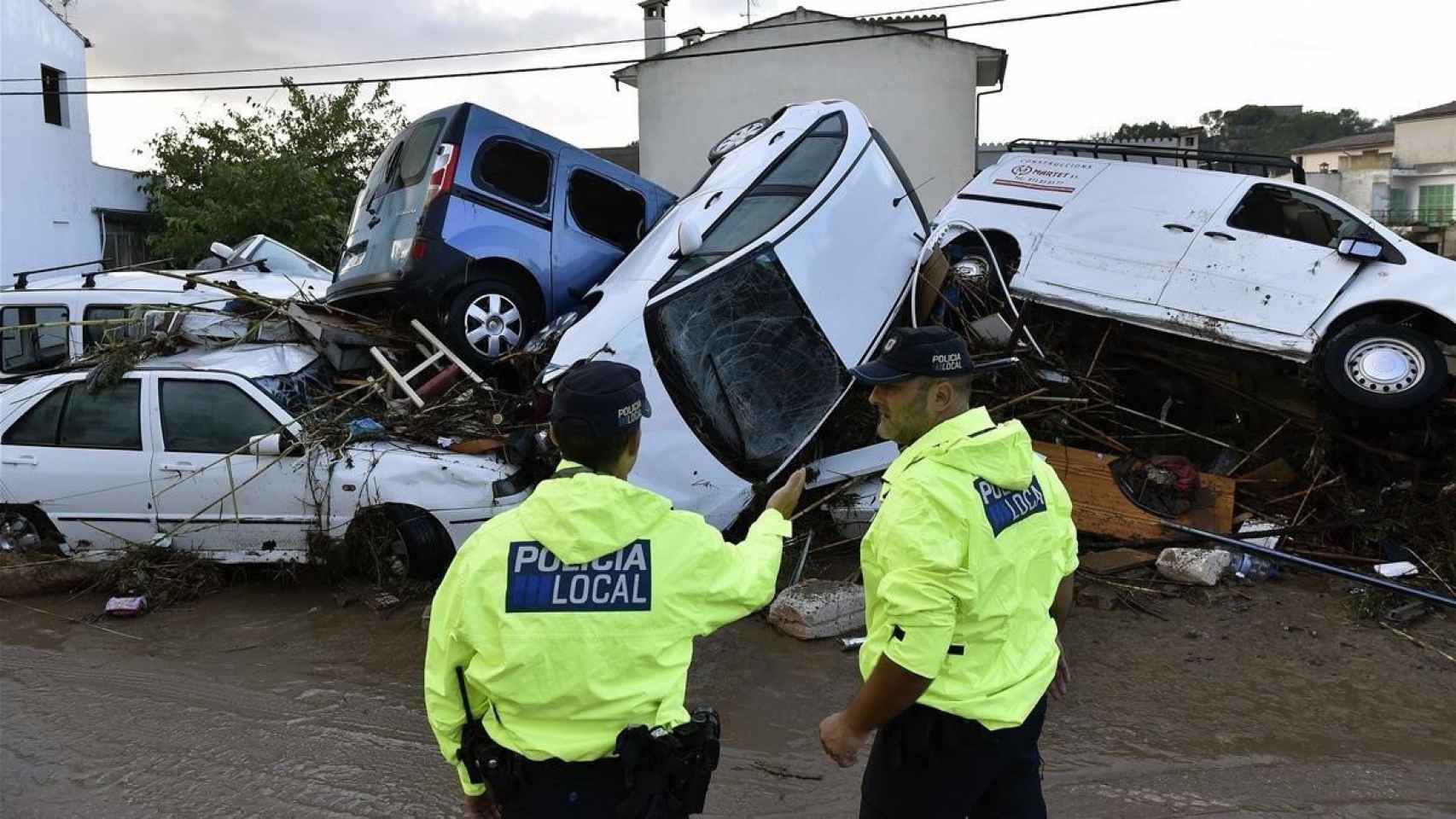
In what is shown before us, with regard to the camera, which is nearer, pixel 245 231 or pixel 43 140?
pixel 245 231

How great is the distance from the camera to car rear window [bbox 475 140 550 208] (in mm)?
7102

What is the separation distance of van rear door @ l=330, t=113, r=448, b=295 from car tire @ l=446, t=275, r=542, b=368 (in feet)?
1.57

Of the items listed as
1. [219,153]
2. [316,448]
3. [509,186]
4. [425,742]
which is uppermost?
[219,153]

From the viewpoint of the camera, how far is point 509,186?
7.25 m

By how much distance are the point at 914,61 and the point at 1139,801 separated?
53.5 ft

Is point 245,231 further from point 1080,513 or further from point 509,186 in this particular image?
point 1080,513

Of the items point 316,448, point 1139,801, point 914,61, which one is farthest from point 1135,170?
point 914,61

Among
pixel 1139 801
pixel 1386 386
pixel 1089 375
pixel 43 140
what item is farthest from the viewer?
pixel 43 140

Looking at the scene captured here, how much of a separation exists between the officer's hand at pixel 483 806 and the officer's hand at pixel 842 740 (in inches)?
26.8

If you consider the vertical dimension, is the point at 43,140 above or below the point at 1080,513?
above

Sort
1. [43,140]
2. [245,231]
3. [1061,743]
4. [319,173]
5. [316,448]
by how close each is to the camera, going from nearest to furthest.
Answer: [1061,743], [316,448], [245,231], [319,173], [43,140]

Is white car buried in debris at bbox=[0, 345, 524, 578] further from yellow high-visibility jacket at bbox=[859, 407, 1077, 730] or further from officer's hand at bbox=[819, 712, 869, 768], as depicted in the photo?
yellow high-visibility jacket at bbox=[859, 407, 1077, 730]

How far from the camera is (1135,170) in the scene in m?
7.61

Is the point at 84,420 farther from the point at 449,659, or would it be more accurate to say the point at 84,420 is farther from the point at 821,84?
the point at 821,84
